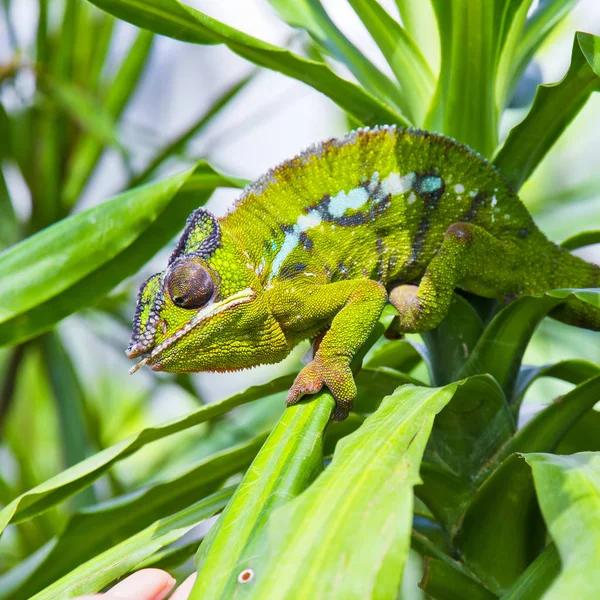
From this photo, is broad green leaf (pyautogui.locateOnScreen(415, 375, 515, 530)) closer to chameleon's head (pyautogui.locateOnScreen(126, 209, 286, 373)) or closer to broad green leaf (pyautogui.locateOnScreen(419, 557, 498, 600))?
broad green leaf (pyautogui.locateOnScreen(419, 557, 498, 600))

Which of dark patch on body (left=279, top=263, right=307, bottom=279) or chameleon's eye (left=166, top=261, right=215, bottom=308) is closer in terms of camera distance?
chameleon's eye (left=166, top=261, right=215, bottom=308)

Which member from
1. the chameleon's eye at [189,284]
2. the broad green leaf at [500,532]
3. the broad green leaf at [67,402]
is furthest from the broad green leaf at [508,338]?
A: the broad green leaf at [67,402]

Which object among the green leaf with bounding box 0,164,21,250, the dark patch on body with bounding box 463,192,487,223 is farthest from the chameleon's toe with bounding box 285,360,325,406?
the green leaf with bounding box 0,164,21,250

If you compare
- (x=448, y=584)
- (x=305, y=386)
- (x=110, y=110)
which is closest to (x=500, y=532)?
(x=448, y=584)

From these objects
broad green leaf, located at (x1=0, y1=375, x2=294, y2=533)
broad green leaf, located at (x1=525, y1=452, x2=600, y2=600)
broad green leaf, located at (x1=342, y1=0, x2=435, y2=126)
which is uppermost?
broad green leaf, located at (x1=342, y1=0, x2=435, y2=126)

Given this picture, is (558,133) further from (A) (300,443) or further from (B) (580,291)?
(A) (300,443)

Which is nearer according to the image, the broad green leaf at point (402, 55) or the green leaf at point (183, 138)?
the broad green leaf at point (402, 55)

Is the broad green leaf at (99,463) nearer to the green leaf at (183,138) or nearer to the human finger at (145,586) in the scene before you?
the human finger at (145,586)
